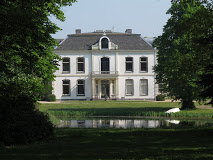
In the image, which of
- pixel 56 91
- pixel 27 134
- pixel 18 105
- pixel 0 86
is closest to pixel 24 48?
pixel 0 86

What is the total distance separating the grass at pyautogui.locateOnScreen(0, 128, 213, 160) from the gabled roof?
34550 millimetres

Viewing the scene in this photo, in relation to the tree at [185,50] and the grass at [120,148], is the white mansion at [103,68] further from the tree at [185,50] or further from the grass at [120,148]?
the grass at [120,148]

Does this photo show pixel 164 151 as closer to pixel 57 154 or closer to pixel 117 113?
pixel 57 154

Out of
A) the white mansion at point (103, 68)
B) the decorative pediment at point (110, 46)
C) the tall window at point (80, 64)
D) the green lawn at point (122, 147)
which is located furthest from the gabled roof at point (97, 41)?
the green lawn at point (122, 147)

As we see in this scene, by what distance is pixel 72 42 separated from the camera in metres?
46.5

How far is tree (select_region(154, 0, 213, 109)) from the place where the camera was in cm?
1319

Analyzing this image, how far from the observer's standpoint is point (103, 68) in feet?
153

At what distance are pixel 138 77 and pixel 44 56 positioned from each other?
32.3 meters

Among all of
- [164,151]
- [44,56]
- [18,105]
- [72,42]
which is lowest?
[164,151]

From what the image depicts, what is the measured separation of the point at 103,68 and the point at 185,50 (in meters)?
21.5

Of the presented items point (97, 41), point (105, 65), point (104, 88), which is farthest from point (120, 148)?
point (97, 41)

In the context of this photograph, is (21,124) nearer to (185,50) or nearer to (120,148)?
(120,148)

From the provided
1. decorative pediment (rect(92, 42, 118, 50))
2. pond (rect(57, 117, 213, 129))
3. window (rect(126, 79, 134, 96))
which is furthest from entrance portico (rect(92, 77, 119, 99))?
pond (rect(57, 117, 213, 129))

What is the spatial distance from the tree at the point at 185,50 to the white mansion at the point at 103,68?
17133 millimetres
